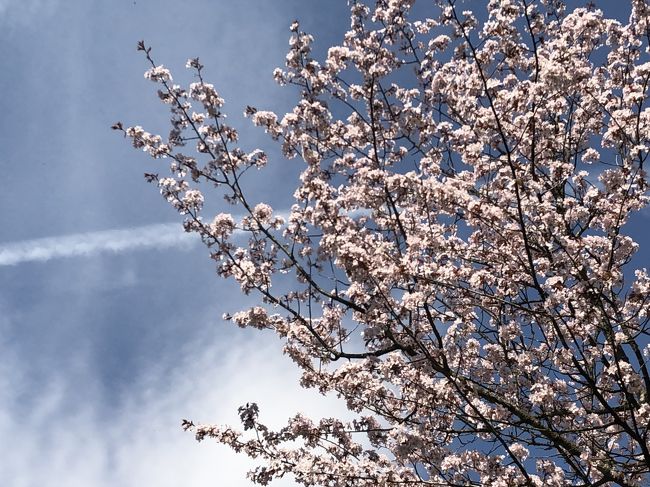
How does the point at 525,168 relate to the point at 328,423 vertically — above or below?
above

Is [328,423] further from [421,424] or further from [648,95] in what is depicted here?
[648,95]

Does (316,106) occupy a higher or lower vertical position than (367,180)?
higher

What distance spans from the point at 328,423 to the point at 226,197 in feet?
13.9

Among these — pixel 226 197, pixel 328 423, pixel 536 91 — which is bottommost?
pixel 328 423

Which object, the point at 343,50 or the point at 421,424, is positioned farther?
the point at 343,50

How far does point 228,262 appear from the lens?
32.0 feet

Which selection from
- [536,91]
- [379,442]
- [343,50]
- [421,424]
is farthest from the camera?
[379,442]

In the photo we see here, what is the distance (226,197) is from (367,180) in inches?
99.7

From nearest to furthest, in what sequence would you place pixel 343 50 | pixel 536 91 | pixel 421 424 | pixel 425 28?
pixel 536 91 → pixel 421 424 → pixel 343 50 → pixel 425 28

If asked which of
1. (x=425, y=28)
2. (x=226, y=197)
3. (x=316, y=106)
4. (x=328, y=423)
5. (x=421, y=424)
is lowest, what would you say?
(x=421, y=424)

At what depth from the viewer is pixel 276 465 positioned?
8969mm

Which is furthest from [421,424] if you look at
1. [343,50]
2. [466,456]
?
[343,50]

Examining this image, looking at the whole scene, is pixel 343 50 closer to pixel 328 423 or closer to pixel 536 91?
→ pixel 536 91


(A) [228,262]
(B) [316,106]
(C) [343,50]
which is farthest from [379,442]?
(C) [343,50]
